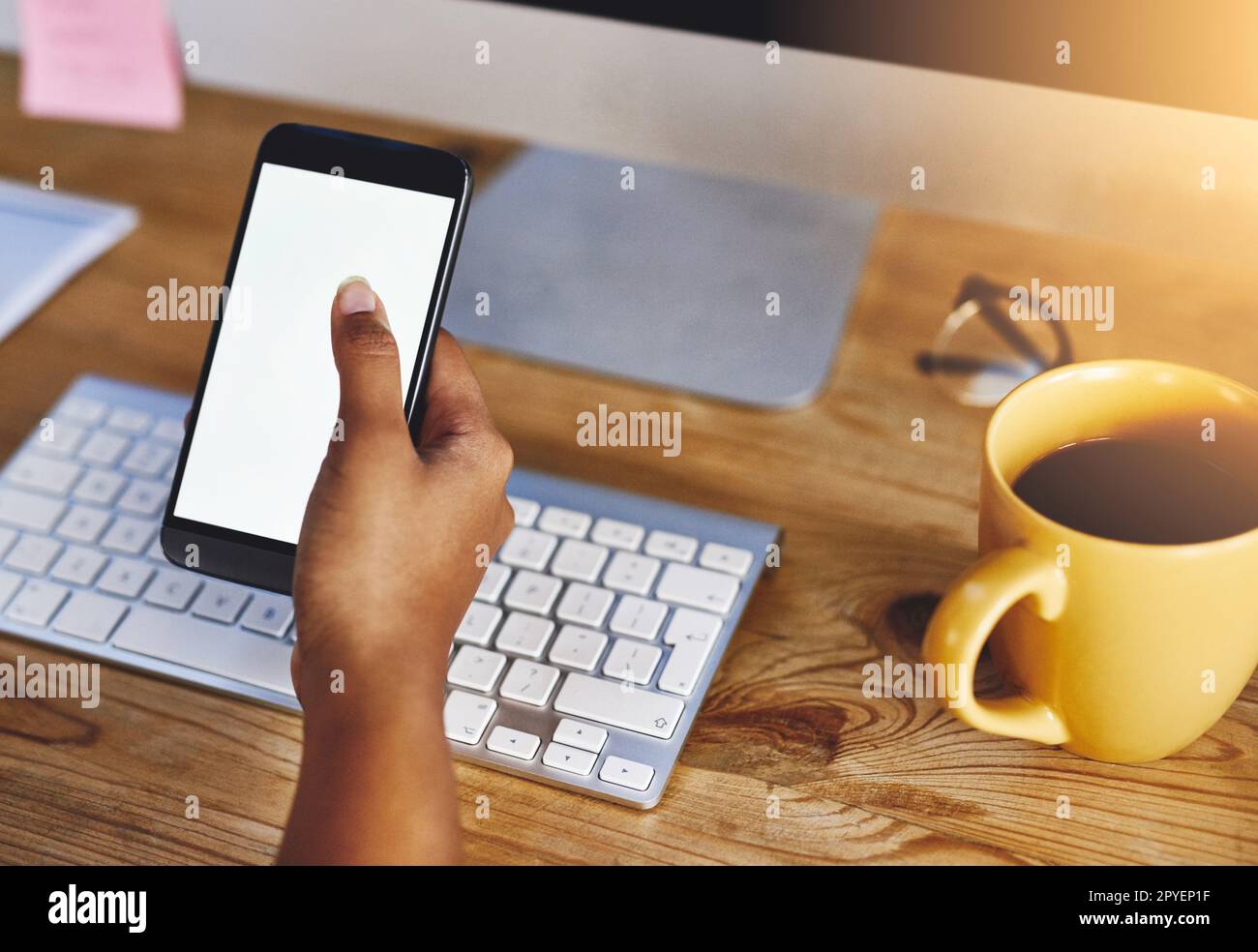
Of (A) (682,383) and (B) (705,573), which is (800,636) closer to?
(B) (705,573)

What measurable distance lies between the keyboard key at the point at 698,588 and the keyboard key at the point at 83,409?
290 mm

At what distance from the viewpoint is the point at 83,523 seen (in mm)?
494

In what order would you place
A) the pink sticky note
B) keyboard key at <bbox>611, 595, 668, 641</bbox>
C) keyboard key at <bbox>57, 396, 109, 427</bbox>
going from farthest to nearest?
the pink sticky note → keyboard key at <bbox>57, 396, 109, 427</bbox> → keyboard key at <bbox>611, 595, 668, 641</bbox>

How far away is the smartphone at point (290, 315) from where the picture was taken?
436mm

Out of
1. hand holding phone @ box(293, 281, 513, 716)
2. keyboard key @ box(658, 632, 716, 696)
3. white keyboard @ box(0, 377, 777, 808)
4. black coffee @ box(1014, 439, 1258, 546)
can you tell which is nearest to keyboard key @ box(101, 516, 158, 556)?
white keyboard @ box(0, 377, 777, 808)

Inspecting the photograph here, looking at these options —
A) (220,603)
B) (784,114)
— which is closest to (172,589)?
(220,603)

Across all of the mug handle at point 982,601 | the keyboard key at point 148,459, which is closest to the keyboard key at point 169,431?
the keyboard key at point 148,459

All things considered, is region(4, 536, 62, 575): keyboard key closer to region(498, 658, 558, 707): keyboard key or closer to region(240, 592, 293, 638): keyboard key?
region(240, 592, 293, 638): keyboard key

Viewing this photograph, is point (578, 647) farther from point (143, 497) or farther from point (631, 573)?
point (143, 497)

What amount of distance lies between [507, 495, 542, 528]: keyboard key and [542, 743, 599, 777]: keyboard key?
11cm

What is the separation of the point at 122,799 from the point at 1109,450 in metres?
0.38

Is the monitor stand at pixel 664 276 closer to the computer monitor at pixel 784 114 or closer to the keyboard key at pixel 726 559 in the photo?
the computer monitor at pixel 784 114

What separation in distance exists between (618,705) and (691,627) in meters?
0.05

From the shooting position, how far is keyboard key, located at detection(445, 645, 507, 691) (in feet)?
1.39
